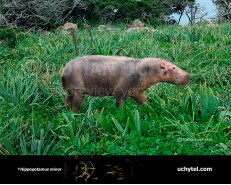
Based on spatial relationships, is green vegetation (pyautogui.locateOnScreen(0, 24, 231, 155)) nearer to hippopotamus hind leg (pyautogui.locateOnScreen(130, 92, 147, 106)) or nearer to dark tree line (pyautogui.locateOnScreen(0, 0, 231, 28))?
hippopotamus hind leg (pyautogui.locateOnScreen(130, 92, 147, 106))

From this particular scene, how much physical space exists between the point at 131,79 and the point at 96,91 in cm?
48

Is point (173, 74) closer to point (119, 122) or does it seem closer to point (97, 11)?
point (119, 122)

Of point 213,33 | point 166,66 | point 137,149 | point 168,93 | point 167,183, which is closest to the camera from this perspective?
point 167,183

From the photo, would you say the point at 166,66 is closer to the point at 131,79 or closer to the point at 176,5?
the point at 131,79

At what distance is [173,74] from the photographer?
128 inches

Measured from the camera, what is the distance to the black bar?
6.10ft

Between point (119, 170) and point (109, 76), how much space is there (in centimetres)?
171

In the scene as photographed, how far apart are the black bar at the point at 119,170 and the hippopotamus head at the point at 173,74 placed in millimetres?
1366

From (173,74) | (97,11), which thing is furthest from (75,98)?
(97,11)

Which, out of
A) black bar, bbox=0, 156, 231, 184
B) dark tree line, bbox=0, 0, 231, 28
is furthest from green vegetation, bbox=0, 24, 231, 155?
dark tree line, bbox=0, 0, 231, 28

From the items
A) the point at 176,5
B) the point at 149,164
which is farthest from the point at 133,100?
the point at 176,5

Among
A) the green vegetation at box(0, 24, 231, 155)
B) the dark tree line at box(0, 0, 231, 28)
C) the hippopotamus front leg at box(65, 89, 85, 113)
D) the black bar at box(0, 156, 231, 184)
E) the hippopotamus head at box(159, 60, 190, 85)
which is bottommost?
the black bar at box(0, 156, 231, 184)

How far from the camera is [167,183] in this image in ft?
6.01

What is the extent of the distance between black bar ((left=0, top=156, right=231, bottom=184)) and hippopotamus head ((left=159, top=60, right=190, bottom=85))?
137 centimetres
